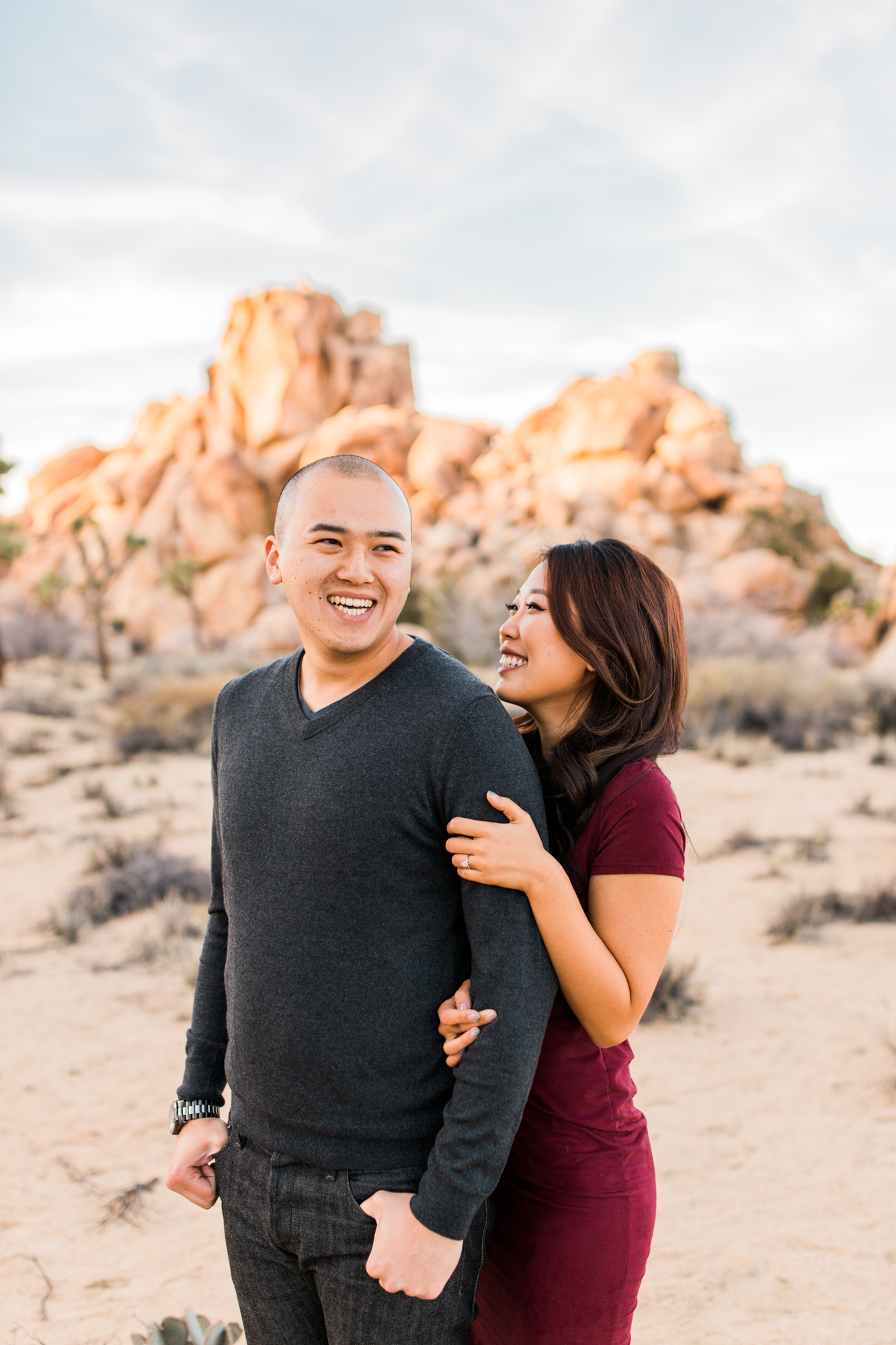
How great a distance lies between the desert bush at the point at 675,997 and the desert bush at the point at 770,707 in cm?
918

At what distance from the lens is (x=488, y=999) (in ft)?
4.55

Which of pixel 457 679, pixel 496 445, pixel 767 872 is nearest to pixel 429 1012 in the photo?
pixel 457 679

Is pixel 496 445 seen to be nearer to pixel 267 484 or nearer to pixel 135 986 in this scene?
pixel 267 484

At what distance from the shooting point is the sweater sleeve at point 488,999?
1.37 metres

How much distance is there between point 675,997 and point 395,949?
4.83 m

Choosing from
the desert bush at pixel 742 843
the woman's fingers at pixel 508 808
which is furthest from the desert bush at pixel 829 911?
the woman's fingers at pixel 508 808

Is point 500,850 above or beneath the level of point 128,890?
above

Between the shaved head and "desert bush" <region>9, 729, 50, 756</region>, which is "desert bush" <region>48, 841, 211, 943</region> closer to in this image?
the shaved head

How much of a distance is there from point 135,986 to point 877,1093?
4.69 metres

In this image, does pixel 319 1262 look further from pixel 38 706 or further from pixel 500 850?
pixel 38 706

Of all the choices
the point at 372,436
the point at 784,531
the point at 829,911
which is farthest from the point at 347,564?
the point at 372,436

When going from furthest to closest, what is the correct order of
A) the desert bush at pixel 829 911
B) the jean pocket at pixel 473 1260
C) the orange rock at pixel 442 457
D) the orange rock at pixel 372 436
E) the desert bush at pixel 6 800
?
the orange rock at pixel 442 457
the orange rock at pixel 372 436
the desert bush at pixel 6 800
the desert bush at pixel 829 911
the jean pocket at pixel 473 1260

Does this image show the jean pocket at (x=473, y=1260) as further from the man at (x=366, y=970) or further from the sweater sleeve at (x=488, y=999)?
the sweater sleeve at (x=488, y=999)

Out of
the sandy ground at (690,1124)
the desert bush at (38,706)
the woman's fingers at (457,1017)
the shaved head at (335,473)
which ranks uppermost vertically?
the shaved head at (335,473)
